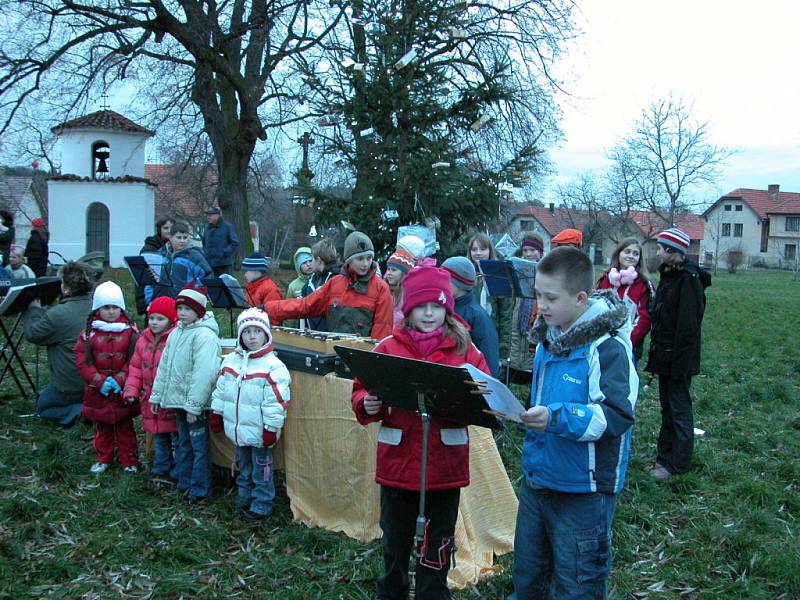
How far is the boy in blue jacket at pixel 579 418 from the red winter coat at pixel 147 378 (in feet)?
11.7

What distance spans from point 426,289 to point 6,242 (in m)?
10.6

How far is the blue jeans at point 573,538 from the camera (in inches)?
111

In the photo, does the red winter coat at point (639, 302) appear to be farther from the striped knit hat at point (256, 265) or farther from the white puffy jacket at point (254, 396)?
the striped knit hat at point (256, 265)

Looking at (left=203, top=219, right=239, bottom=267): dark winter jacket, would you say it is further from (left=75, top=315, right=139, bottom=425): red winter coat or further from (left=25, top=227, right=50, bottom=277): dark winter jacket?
(left=75, top=315, right=139, bottom=425): red winter coat

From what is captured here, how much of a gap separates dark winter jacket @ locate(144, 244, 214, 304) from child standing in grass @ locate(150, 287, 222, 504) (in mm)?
2544

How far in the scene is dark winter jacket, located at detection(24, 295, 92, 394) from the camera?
687 cm

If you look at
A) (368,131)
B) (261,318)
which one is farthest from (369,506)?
(368,131)

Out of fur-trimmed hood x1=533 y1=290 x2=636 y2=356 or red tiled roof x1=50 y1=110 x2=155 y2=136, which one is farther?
red tiled roof x1=50 y1=110 x2=155 y2=136

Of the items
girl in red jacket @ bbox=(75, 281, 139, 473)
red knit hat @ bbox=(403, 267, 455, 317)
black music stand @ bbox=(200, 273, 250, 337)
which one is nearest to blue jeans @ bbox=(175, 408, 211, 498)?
girl in red jacket @ bbox=(75, 281, 139, 473)

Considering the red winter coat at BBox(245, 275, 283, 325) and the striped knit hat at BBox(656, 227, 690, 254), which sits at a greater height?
the striped knit hat at BBox(656, 227, 690, 254)

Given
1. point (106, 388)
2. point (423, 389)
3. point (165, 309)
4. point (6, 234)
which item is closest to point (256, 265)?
point (165, 309)

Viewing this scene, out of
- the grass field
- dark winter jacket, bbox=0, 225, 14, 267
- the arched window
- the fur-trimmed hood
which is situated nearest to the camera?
the fur-trimmed hood

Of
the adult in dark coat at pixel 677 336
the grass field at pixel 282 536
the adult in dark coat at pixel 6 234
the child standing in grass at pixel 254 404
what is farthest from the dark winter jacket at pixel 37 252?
the adult in dark coat at pixel 677 336

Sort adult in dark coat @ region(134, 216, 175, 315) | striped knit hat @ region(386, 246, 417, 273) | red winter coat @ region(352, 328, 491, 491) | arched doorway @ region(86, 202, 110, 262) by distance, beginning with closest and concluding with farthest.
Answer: red winter coat @ region(352, 328, 491, 491)
striped knit hat @ region(386, 246, 417, 273)
adult in dark coat @ region(134, 216, 175, 315)
arched doorway @ region(86, 202, 110, 262)
